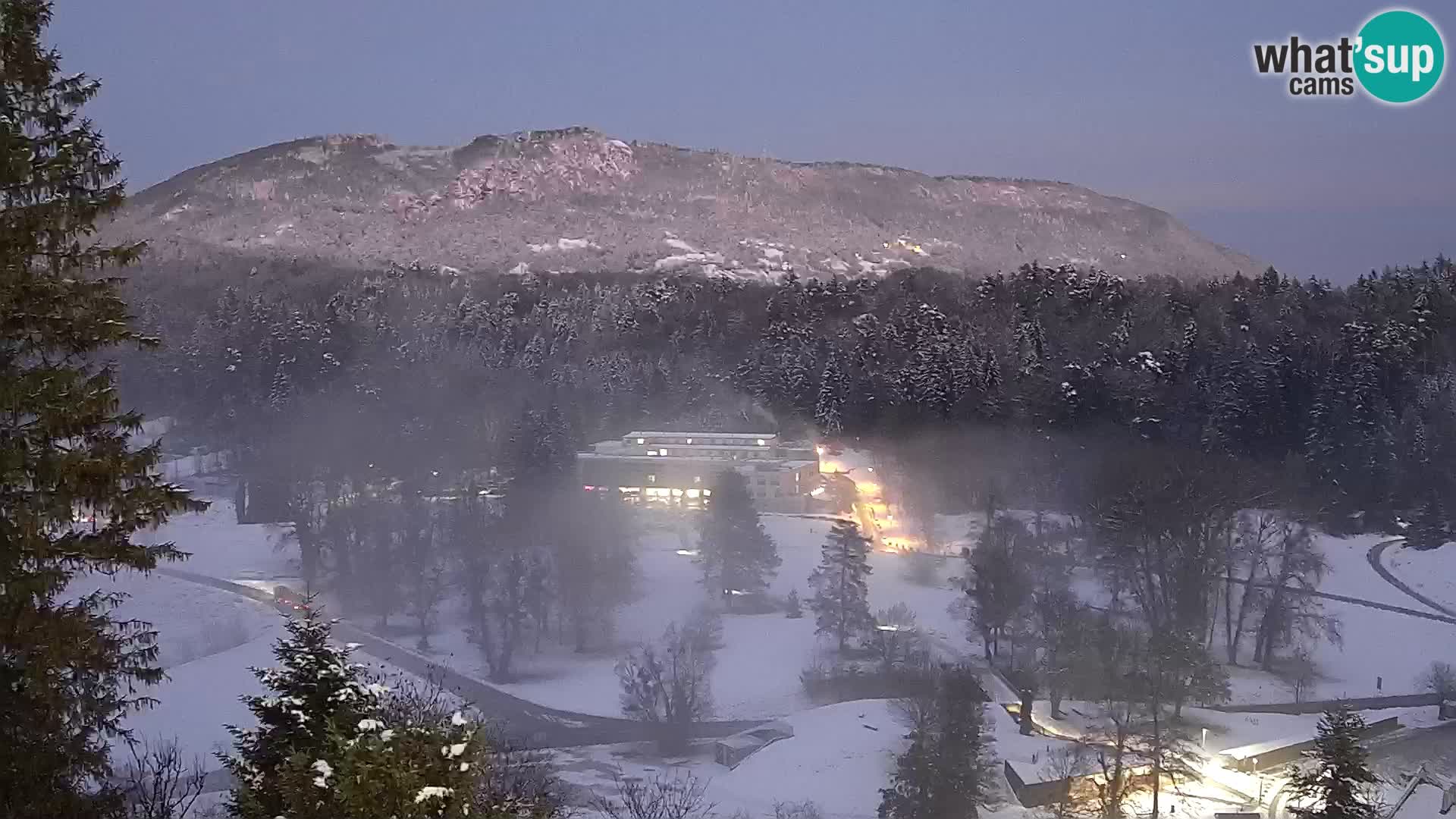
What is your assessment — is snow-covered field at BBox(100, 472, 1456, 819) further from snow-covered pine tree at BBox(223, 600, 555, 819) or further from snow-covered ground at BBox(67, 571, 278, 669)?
snow-covered pine tree at BBox(223, 600, 555, 819)

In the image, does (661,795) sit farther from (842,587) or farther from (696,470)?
(696,470)

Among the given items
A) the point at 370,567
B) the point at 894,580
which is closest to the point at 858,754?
the point at 894,580

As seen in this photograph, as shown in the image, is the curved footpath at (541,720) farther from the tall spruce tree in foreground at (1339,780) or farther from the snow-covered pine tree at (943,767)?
the tall spruce tree in foreground at (1339,780)

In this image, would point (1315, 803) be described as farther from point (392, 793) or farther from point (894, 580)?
point (894, 580)

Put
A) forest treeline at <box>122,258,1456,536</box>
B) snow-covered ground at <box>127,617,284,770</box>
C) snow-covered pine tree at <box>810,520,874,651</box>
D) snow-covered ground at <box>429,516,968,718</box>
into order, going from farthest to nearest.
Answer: forest treeline at <box>122,258,1456,536</box> → snow-covered pine tree at <box>810,520,874,651</box> → snow-covered ground at <box>429,516,968,718</box> → snow-covered ground at <box>127,617,284,770</box>

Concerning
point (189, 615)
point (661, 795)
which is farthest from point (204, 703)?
point (661, 795)

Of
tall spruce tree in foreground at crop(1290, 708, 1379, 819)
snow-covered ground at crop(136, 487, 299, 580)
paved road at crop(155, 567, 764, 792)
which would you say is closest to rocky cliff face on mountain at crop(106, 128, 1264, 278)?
snow-covered ground at crop(136, 487, 299, 580)

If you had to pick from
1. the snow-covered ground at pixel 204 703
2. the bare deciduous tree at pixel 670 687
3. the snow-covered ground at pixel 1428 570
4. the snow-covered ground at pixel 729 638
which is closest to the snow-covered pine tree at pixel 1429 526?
the snow-covered ground at pixel 1428 570
